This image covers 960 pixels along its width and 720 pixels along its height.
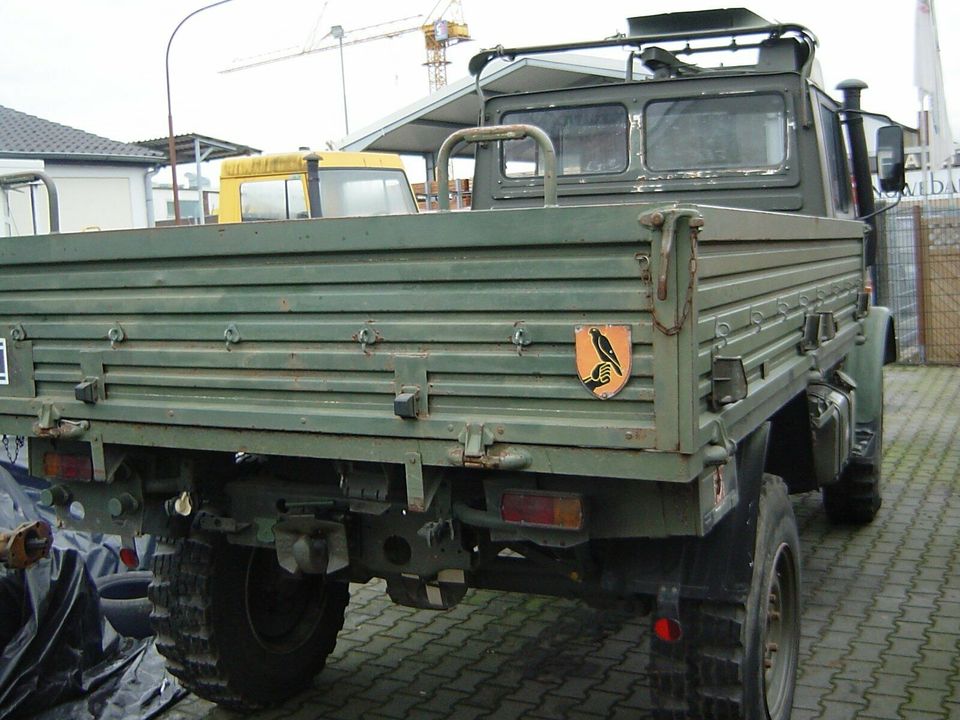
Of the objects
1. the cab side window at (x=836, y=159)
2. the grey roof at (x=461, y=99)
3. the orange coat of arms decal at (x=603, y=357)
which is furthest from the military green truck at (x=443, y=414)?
the grey roof at (x=461, y=99)

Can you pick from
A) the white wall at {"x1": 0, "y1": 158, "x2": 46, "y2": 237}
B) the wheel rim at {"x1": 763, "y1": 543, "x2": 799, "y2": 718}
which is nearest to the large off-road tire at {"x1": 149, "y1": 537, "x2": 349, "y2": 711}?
the wheel rim at {"x1": 763, "y1": 543, "x2": 799, "y2": 718}

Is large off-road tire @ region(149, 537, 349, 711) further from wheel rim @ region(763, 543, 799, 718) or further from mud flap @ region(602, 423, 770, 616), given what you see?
wheel rim @ region(763, 543, 799, 718)

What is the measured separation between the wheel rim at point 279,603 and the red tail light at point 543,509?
138cm

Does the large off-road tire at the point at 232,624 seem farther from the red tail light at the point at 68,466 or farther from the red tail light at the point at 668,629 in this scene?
the red tail light at the point at 668,629

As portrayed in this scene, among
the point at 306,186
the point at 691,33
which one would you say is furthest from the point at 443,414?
the point at 306,186

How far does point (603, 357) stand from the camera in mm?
2557

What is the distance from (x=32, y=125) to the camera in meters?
24.6

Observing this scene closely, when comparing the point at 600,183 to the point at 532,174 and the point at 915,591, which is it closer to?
the point at 532,174

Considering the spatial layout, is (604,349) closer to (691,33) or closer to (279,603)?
(279,603)

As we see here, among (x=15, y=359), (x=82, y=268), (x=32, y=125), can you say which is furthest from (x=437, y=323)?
(x=32, y=125)

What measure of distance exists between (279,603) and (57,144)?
2147 centimetres

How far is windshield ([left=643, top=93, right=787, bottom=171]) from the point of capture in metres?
5.11

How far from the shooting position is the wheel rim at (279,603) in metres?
3.95

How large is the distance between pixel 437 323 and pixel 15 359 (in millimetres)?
1476
